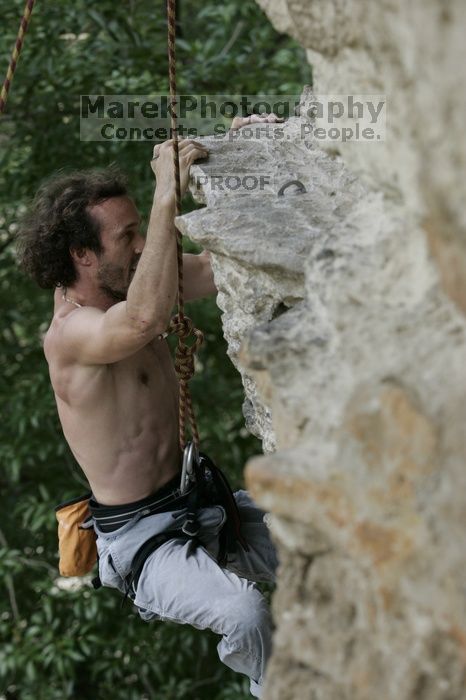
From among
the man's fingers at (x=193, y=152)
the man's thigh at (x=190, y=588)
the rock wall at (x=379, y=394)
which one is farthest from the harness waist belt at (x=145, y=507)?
the rock wall at (x=379, y=394)

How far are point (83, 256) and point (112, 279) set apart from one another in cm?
11

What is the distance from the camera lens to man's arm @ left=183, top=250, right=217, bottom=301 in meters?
3.12

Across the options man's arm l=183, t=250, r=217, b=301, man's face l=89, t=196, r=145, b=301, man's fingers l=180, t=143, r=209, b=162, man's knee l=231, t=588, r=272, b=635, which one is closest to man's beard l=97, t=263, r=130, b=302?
man's face l=89, t=196, r=145, b=301

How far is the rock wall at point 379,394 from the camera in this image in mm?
1300

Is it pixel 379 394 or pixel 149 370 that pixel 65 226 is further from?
pixel 379 394

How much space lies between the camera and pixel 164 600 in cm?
250

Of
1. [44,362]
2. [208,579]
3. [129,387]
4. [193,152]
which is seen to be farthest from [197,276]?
[44,362]

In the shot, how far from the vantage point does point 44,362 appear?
459 cm

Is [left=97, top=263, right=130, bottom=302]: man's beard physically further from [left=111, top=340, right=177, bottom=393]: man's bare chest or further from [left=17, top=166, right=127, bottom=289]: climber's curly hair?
[left=111, top=340, right=177, bottom=393]: man's bare chest

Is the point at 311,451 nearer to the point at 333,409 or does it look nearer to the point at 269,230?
the point at 333,409

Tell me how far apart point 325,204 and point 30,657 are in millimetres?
2858

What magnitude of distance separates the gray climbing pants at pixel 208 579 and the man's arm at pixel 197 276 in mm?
683

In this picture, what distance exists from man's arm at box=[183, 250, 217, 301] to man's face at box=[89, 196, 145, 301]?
267mm

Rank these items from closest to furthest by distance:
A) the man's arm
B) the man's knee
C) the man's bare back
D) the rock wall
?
the rock wall
the man's knee
the man's bare back
the man's arm
